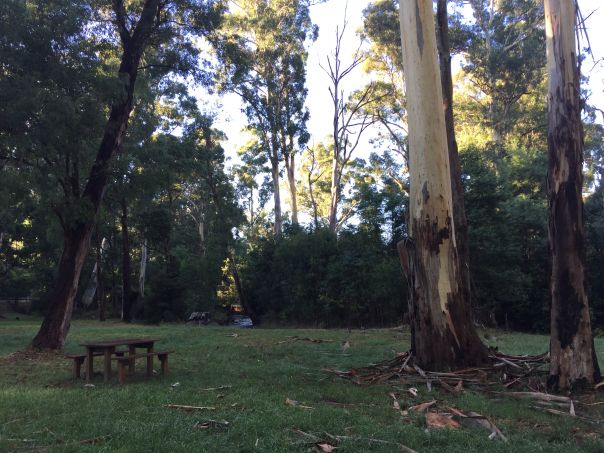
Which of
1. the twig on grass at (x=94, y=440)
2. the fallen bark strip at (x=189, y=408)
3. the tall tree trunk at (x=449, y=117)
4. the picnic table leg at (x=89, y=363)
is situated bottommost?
the twig on grass at (x=94, y=440)

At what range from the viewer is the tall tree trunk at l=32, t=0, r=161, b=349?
39.7 feet

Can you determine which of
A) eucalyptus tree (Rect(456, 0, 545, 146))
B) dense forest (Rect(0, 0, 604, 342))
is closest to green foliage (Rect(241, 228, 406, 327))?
dense forest (Rect(0, 0, 604, 342))

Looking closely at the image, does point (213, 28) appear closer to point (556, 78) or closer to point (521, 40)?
point (556, 78)

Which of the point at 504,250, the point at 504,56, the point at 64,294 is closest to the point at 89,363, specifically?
the point at 64,294

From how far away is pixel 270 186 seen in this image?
3750 centimetres

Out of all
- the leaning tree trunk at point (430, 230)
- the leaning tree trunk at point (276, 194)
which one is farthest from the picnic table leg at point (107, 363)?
the leaning tree trunk at point (276, 194)

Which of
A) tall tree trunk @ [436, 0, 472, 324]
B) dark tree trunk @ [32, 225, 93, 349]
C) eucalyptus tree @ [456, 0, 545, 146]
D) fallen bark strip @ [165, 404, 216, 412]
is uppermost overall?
eucalyptus tree @ [456, 0, 545, 146]

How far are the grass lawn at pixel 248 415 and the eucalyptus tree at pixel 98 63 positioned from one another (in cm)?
315

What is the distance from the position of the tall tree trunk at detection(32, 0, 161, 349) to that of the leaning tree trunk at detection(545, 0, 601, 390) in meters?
9.39

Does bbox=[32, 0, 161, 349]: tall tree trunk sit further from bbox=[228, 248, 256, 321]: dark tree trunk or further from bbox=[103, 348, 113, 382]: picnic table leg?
bbox=[228, 248, 256, 321]: dark tree trunk

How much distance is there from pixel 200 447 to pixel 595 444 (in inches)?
134

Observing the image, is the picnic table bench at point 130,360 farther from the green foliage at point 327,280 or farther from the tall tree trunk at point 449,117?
the green foliage at point 327,280

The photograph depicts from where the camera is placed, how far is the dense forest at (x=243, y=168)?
11711mm

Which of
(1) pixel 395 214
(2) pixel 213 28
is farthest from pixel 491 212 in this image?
(2) pixel 213 28
